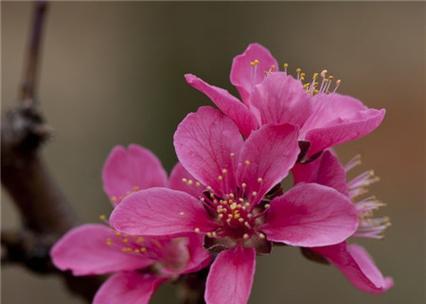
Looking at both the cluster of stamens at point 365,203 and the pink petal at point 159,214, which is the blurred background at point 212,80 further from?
the pink petal at point 159,214

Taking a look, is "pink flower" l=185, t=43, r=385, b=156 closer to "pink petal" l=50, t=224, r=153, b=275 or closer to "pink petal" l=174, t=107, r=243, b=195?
"pink petal" l=174, t=107, r=243, b=195

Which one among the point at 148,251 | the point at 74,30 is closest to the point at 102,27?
the point at 74,30

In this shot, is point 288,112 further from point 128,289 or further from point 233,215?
point 128,289

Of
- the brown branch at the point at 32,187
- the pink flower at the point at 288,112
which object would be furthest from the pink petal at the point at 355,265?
the brown branch at the point at 32,187

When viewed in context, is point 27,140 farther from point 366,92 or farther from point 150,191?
point 366,92

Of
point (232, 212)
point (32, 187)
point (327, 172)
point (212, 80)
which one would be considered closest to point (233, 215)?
point (232, 212)

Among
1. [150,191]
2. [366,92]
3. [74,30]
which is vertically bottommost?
[366,92]
